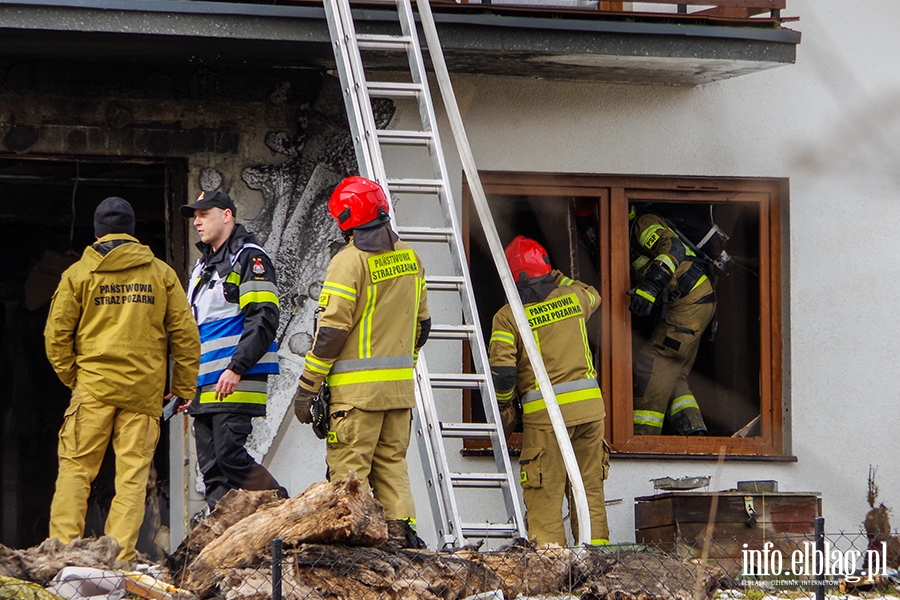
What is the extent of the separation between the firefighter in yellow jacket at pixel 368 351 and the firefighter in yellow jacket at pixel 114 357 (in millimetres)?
834

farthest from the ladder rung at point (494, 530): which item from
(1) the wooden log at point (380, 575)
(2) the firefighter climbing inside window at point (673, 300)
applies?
(2) the firefighter climbing inside window at point (673, 300)

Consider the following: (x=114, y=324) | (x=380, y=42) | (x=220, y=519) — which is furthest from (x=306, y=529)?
(x=380, y=42)

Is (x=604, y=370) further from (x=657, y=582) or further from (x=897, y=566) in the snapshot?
(x=657, y=582)

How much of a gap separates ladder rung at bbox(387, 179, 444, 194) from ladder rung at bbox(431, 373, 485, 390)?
961 millimetres

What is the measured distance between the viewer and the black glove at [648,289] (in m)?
6.88

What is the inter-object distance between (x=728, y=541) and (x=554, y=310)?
5.06 feet

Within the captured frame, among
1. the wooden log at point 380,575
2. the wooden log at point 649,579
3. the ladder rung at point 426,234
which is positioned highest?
the ladder rung at point 426,234

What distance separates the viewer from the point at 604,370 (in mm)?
6984

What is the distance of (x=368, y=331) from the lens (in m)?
5.05

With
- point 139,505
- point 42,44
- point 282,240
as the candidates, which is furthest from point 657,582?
point 42,44

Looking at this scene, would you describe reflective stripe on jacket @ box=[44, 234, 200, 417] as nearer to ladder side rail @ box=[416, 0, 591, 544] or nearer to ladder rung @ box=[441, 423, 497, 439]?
ladder rung @ box=[441, 423, 497, 439]

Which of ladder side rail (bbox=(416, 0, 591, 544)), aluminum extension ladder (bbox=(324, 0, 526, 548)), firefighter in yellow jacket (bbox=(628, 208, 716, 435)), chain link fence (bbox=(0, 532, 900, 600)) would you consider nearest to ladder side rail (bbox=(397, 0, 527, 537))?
aluminum extension ladder (bbox=(324, 0, 526, 548))

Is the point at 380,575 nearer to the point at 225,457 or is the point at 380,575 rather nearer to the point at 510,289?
the point at 225,457

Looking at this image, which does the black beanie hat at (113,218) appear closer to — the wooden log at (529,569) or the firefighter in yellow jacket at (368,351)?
the firefighter in yellow jacket at (368,351)
